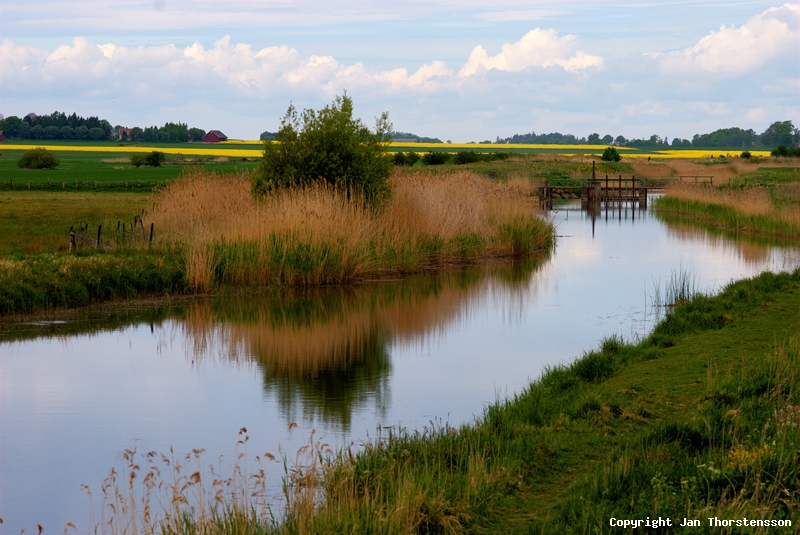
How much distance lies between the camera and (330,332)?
15164mm

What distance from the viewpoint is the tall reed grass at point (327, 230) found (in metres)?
19.2

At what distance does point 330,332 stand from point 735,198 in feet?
94.7

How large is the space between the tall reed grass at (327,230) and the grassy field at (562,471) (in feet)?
31.8

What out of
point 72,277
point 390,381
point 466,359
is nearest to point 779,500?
point 390,381

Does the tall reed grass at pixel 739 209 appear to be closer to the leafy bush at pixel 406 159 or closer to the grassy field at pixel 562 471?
the grassy field at pixel 562 471

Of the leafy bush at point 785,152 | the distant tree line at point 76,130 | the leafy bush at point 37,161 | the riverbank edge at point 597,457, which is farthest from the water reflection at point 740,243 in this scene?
the distant tree line at point 76,130

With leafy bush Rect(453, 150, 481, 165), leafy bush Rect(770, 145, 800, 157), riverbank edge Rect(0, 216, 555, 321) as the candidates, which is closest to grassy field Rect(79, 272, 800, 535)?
riverbank edge Rect(0, 216, 555, 321)

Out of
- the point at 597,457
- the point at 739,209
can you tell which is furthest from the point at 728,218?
the point at 597,457

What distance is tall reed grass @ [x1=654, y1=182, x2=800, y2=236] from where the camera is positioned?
1257 inches

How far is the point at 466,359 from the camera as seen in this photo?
1321 centimetres

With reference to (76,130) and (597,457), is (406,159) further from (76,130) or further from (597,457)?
(76,130)

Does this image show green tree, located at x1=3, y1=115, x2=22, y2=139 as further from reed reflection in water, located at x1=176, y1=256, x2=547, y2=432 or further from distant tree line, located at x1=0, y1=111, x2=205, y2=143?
reed reflection in water, located at x1=176, y1=256, x2=547, y2=432

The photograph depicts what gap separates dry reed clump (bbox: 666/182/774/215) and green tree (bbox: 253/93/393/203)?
57.6 ft

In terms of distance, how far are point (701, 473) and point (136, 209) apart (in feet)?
107
